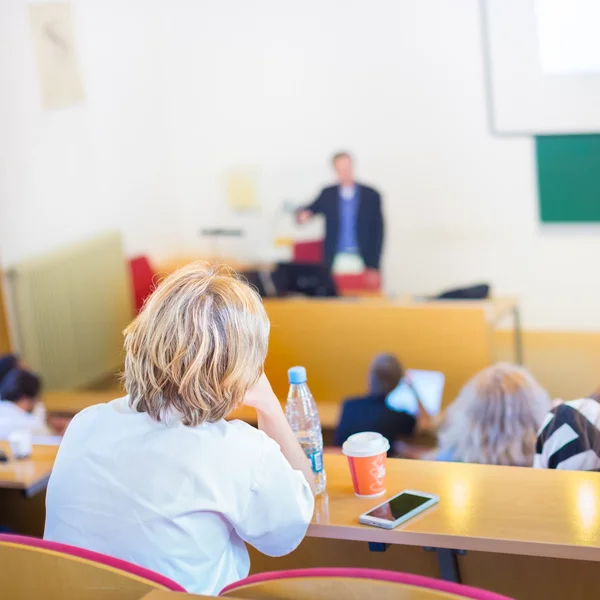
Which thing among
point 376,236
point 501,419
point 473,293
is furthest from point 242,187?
point 501,419

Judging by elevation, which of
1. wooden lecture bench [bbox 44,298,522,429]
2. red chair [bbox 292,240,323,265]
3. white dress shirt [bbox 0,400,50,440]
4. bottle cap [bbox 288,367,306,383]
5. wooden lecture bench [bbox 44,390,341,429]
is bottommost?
wooden lecture bench [bbox 44,390,341,429]

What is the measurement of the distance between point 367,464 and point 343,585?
797mm

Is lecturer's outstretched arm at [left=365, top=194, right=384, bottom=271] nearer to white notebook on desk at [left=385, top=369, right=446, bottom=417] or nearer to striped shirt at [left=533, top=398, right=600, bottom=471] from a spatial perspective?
white notebook on desk at [left=385, top=369, right=446, bottom=417]

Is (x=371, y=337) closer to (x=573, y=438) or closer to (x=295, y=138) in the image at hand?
(x=295, y=138)

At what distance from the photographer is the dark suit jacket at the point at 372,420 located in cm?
386

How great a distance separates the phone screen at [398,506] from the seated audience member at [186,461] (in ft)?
0.66

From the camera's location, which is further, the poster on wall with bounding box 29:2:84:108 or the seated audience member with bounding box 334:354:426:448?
the poster on wall with bounding box 29:2:84:108

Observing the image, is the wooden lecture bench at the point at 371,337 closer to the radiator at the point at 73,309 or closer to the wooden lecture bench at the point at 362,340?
the wooden lecture bench at the point at 362,340

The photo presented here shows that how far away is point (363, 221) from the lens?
23.1 feet

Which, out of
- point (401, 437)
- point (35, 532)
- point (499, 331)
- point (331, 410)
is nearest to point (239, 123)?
point (499, 331)

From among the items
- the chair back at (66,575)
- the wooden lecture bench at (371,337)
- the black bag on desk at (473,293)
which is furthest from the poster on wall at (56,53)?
the chair back at (66,575)

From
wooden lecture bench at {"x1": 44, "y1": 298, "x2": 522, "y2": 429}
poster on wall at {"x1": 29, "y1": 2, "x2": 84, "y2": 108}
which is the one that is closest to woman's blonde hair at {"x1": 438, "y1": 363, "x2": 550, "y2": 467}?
wooden lecture bench at {"x1": 44, "y1": 298, "x2": 522, "y2": 429}

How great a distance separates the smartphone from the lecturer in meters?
4.98

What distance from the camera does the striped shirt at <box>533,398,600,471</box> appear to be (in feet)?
7.38
